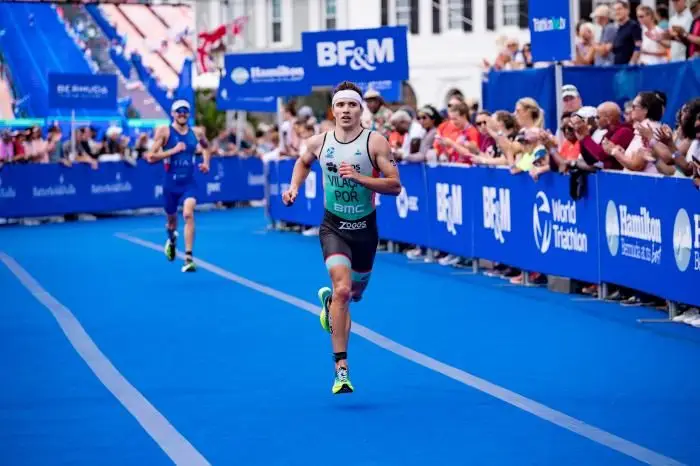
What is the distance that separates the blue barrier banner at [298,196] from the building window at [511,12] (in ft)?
98.2

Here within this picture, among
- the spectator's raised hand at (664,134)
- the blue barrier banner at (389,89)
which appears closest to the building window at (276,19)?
the blue barrier banner at (389,89)

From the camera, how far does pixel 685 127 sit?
13219 millimetres

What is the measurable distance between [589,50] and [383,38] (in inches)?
120

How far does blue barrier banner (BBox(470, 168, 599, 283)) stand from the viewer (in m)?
15.2

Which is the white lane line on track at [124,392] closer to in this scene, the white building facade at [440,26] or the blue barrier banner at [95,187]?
the blue barrier banner at [95,187]

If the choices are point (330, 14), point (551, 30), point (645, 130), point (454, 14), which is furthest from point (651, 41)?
point (330, 14)

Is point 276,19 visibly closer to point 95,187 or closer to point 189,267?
point 95,187

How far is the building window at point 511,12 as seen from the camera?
181 feet

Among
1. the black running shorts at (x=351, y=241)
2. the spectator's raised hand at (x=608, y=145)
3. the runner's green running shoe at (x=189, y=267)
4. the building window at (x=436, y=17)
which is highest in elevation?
the building window at (x=436, y=17)

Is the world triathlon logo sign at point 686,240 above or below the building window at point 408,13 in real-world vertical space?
below

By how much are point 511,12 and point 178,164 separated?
37936 mm

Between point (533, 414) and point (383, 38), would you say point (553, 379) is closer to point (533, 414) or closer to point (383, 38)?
point (533, 414)

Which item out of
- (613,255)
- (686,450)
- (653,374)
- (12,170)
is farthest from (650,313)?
(12,170)

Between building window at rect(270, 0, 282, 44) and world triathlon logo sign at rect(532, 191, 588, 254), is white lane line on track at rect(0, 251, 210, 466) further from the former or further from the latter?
building window at rect(270, 0, 282, 44)
